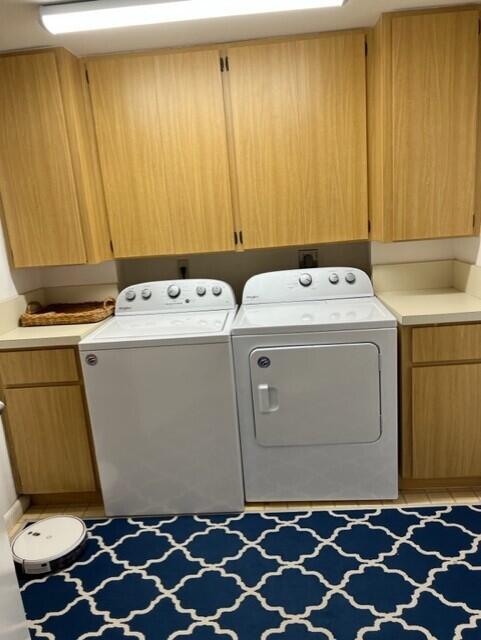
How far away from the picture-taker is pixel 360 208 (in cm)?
249

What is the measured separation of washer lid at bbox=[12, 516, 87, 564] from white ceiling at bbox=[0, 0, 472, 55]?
221 centimetres

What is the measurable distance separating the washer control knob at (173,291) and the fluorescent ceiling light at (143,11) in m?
1.25

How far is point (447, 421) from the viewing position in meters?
2.27

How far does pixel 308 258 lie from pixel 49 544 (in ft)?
6.52

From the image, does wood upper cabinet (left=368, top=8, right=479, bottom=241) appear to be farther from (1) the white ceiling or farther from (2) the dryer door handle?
(2) the dryer door handle

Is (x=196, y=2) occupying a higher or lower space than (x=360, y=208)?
higher

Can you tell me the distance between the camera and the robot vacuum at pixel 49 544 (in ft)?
6.70

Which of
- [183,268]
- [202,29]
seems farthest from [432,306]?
[202,29]

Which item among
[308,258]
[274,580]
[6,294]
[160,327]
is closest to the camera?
[274,580]

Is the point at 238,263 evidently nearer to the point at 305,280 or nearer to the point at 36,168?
the point at 305,280

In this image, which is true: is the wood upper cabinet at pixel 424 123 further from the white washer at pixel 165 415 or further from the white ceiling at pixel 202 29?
the white washer at pixel 165 415

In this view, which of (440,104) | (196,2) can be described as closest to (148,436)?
(196,2)

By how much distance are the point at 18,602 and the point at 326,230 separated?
2.03 meters

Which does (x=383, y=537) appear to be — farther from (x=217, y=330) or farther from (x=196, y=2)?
(x=196, y=2)
